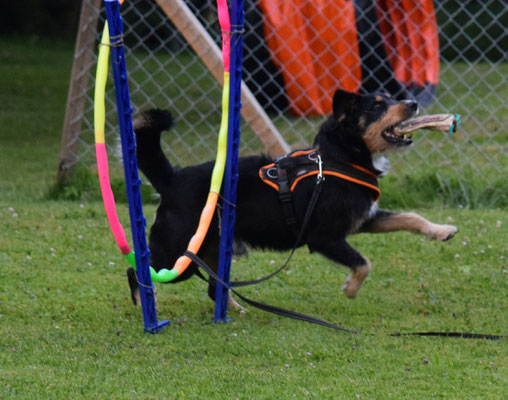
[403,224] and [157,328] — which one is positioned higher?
[157,328]

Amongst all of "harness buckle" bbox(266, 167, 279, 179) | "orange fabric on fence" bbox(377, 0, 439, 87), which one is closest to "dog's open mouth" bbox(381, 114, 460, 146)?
"harness buckle" bbox(266, 167, 279, 179)

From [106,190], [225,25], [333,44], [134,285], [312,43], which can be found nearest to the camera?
[106,190]

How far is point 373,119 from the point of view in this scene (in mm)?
3777

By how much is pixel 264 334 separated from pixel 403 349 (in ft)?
2.18

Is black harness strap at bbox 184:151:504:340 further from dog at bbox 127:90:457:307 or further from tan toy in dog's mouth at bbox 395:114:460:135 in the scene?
tan toy in dog's mouth at bbox 395:114:460:135

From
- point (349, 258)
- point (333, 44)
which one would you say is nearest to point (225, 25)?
point (349, 258)

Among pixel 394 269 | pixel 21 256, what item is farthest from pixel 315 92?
pixel 21 256

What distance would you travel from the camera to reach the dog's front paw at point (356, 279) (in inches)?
144

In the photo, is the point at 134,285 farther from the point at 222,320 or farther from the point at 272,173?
the point at 272,173

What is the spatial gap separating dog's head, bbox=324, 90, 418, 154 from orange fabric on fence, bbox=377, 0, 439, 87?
4.03 meters

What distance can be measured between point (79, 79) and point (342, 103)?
3088 mm

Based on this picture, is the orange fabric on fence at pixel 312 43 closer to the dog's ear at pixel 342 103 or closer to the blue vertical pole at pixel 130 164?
the dog's ear at pixel 342 103

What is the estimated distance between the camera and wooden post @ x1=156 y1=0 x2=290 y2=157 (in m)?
5.70

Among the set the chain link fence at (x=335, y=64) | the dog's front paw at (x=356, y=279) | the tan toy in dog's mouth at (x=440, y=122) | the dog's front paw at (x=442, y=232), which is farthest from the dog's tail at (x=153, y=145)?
the chain link fence at (x=335, y=64)
